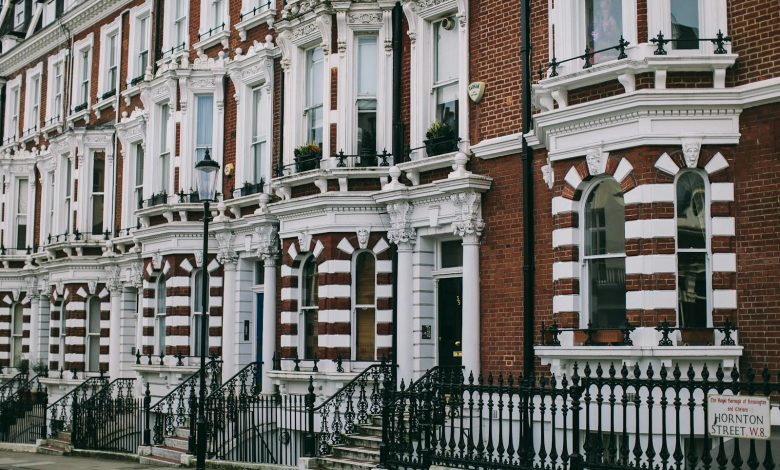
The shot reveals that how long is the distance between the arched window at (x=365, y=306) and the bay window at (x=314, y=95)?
284 cm

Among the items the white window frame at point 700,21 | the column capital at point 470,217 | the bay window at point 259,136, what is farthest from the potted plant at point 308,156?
the white window frame at point 700,21

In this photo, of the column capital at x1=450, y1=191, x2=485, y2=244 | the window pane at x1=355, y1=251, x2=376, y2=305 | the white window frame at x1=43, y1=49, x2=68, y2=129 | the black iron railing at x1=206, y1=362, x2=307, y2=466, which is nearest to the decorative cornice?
the white window frame at x1=43, y1=49, x2=68, y2=129

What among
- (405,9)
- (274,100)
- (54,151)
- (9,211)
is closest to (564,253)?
(405,9)

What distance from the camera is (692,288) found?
1443 centimetres

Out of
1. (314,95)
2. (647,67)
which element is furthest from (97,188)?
(647,67)

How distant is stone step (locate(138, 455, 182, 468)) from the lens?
2102 centimetres

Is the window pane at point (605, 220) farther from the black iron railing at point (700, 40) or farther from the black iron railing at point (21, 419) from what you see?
the black iron railing at point (21, 419)

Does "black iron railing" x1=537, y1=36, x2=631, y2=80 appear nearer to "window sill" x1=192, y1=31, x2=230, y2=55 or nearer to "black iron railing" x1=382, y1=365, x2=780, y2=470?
"black iron railing" x1=382, y1=365, x2=780, y2=470

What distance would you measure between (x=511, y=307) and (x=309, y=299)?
5421 millimetres

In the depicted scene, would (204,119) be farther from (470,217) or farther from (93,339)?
(470,217)

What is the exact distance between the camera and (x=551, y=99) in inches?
634

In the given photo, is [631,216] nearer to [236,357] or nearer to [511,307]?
[511,307]

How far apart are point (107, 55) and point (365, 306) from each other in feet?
51.8

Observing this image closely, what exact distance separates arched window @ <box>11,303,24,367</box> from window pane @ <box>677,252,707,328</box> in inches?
1106
